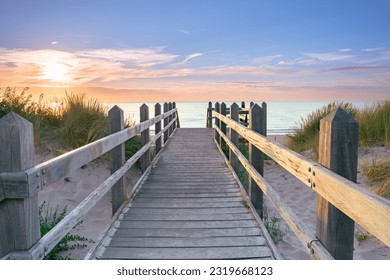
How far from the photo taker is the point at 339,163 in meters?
2.19

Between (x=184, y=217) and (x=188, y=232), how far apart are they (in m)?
0.50

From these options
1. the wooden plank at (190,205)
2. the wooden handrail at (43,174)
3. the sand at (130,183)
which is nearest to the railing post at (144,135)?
the sand at (130,183)

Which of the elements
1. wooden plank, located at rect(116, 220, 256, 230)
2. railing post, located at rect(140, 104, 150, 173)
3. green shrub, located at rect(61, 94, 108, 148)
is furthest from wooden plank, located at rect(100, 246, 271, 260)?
green shrub, located at rect(61, 94, 108, 148)

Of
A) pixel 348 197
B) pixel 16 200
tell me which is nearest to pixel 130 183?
pixel 16 200

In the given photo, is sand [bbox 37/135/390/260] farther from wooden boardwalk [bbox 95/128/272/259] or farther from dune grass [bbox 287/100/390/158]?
wooden boardwalk [bbox 95/128/272/259]

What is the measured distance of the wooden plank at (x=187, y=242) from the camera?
3.58m

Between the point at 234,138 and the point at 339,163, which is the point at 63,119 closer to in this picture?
the point at 234,138

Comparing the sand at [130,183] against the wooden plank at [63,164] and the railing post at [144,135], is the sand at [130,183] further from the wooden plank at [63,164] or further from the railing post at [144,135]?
the wooden plank at [63,164]

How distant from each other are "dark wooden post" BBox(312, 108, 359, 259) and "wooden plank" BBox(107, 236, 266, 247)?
141 cm

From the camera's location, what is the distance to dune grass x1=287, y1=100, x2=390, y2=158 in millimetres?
8883

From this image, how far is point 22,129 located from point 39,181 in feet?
1.05

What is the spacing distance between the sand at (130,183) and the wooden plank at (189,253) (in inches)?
70.2
